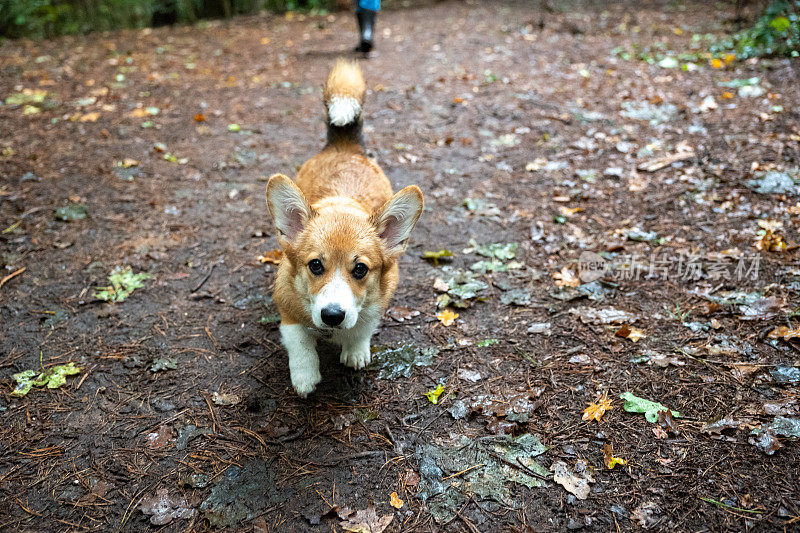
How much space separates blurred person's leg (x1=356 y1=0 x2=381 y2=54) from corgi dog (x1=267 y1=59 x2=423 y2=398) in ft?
21.4

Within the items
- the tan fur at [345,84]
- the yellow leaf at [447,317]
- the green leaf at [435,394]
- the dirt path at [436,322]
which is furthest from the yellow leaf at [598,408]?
the tan fur at [345,84]

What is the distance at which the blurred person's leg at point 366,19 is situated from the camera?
29.4 feet

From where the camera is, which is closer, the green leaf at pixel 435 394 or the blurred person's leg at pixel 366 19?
the green leaf at pixel 435 394

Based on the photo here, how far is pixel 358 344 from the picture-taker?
11.1 ft

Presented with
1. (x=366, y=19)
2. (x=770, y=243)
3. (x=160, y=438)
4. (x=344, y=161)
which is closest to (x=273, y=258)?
(x=344, y=161)

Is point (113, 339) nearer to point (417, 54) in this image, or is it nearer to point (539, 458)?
point (539, 458)

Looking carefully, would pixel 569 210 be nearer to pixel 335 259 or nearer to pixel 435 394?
pixel 435 394

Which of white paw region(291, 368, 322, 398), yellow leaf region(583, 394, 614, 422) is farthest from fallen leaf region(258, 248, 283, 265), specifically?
yellow leaf region(583, 394, 614, 422)

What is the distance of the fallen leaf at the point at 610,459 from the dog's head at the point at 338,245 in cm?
155

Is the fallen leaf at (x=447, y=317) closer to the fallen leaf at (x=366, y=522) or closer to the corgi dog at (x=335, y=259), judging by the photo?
the corgi dog at (x=335, y=259)

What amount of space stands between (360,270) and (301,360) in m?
0.74

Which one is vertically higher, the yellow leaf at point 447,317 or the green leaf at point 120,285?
the green leaf at point 120,285

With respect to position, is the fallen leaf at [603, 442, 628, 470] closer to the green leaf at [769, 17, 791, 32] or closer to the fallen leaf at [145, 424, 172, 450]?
the fallen leaf at [145, 424, 172, 450]

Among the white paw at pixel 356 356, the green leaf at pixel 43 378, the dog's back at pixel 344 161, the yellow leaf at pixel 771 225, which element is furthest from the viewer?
the yellow leaf at pixel 771 225
